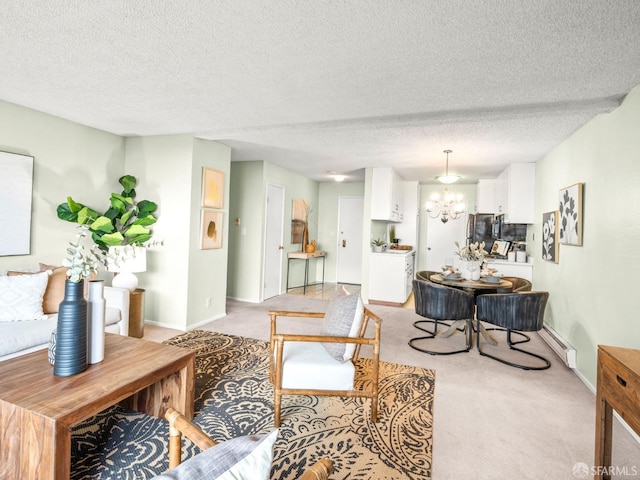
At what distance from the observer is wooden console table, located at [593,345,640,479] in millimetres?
1312

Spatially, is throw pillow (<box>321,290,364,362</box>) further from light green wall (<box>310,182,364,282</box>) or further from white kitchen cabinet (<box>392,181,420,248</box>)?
light green wall (<box>310,182,364,282</box>)

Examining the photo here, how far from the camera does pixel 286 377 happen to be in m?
2.15

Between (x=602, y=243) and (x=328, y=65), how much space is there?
2.66 metres

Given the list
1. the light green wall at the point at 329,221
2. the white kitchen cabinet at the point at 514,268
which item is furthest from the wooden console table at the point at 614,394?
the light green wall at the point at 329,221

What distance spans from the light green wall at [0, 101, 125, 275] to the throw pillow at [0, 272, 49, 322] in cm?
80

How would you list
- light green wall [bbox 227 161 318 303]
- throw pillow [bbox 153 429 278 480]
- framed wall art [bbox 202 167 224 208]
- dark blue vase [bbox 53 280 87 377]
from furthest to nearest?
light green wall [bbox 227 161 318 303] < framed wall art [bbox 202 167 224 208] < dark blue vase [bbox 53 280 87 377] < throw pillow [bbox 153 429 278 480]

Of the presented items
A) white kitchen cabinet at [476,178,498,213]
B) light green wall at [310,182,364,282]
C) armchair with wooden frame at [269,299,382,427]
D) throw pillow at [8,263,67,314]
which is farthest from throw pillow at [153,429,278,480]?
light green wall at [310,182,364,282]

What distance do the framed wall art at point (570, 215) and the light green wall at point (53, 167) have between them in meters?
5.22

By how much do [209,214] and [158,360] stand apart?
2.63 metres

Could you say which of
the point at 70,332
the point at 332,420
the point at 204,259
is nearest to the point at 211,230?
the point at 204,259

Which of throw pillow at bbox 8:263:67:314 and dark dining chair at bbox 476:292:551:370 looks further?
dark dining chair at bbox 476:292:551:370

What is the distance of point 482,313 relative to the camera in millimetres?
3479

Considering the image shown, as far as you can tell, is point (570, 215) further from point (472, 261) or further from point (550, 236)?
point (472, 261)

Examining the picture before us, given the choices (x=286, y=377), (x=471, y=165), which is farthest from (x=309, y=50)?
(x=471, y=165)
